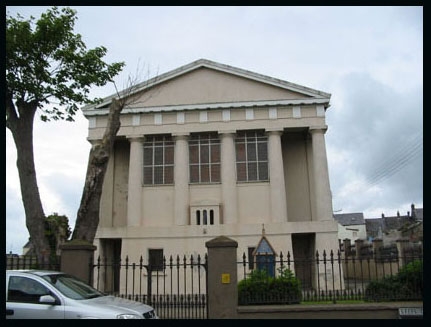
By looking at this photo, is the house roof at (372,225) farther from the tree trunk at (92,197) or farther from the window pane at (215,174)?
the tree trunk at (92,197)

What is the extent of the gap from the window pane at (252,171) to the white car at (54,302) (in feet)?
60.7

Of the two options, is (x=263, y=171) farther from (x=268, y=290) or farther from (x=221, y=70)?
(x=268, y=290)

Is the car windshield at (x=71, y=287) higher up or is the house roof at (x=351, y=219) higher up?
the house roof at (x=351, y=219)

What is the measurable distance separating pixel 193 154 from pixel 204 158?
75 centimetres

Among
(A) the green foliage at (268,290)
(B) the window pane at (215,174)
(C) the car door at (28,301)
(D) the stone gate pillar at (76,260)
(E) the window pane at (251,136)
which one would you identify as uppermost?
(E) the window pane at (251,136)

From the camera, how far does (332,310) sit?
11.6m

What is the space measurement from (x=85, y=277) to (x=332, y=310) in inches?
271

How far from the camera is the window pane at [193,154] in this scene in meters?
28.2

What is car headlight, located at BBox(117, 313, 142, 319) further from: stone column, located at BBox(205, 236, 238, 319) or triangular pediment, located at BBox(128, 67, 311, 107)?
triangular pediment, located at BBox(128, 67, 311, 107)

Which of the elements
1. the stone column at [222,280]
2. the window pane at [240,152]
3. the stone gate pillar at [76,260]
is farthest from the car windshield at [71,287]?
the window pane at [240,152]

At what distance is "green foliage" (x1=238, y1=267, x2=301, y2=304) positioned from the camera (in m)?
12.5

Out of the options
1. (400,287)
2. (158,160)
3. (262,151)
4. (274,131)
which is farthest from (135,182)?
(400,287)

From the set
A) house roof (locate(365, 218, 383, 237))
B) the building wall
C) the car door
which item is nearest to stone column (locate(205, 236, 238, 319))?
the car door

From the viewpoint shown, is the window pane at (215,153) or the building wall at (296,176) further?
the building wall at (296,176)
